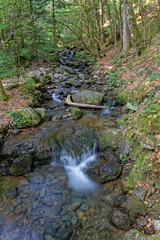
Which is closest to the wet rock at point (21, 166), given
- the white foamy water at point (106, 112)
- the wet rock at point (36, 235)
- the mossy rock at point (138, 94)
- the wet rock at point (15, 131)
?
the wet rock at point (15, 131)

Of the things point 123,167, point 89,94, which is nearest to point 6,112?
point 89,94

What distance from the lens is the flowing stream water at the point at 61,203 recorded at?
Result: 358 centimetres

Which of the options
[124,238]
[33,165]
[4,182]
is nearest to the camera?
[124,238]

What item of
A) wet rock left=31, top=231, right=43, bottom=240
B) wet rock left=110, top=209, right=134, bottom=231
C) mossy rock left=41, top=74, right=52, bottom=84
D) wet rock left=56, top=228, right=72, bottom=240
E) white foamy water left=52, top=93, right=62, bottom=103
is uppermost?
mossy rock left=41, top=74, right=52, bottom=84

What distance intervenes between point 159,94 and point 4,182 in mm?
6167

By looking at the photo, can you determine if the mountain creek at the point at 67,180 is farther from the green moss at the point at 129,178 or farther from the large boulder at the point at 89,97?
the large boulder at the point at 89,97

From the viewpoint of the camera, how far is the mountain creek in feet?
11.9

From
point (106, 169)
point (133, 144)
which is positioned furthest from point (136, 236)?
point (133, 144)

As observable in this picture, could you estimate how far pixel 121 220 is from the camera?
3551mm

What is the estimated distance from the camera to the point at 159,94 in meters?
4.94

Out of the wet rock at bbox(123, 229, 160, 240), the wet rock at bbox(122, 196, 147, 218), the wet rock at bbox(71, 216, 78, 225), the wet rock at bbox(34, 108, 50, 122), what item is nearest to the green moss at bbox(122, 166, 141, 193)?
the wet rock at bbox(122, 196, 147, 218)

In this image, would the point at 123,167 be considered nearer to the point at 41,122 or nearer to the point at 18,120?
the point at 41,122

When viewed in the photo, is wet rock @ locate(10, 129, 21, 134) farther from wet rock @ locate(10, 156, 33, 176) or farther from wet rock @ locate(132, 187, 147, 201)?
wet rock @ locate(132, 187, 147, 201)

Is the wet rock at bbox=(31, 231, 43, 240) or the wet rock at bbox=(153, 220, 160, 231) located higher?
the wet rock at bbox=(153, 220, 160, 231)
